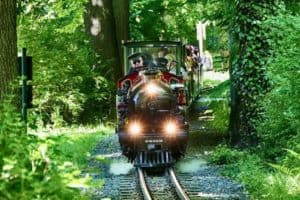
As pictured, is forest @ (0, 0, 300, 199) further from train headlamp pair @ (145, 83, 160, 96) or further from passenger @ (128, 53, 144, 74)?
passenger @ (128, 53, 144, 74)

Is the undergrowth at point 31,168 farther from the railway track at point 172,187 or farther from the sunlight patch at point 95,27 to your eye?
the sunlight patch at point 95,27

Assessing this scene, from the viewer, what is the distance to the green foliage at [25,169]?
16.8 feet

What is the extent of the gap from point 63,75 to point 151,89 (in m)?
10.2

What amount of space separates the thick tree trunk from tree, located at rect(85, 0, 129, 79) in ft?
52.5

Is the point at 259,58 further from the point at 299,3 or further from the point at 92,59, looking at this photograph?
the point at 92,59

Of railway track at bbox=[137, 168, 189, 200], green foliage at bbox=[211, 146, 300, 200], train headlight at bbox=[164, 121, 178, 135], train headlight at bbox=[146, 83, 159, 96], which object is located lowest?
railway track at bbox=[137, 168, 189, 200]

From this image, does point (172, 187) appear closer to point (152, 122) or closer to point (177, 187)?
point (177, 187)

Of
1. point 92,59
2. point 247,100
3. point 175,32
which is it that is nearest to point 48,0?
point 92,59

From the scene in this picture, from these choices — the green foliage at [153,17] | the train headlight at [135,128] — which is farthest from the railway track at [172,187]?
the green foliage at [153,17]

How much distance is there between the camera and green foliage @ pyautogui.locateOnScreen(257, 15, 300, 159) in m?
12.6

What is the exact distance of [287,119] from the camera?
43.9 ft

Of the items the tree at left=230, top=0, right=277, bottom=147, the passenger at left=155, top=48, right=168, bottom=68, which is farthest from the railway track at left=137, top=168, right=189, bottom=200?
the passenger at left=155, top=48, right=168, bottom=68

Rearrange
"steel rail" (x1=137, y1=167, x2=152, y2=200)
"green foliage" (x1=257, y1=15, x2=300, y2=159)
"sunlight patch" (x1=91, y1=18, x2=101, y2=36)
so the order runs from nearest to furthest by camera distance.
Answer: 1. "steel rail" (x1=137, y1=167, x2=152, y2=200)
2. "green foliage" (x1=257, y1=15, x2=300, y2=159)
3. "sunlight patch" (x1=91, y1=18, x2=101, y2=36)

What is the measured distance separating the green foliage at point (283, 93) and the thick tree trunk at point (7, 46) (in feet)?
14.8
